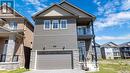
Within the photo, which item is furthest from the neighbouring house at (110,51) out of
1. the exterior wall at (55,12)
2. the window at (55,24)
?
the window at (55,24)

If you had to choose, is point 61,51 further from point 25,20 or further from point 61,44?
point 25,20

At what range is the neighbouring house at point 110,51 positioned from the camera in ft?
185

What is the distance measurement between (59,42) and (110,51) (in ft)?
140

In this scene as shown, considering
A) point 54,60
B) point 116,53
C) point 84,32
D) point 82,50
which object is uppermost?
point 84,32

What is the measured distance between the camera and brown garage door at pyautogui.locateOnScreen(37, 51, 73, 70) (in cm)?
1823

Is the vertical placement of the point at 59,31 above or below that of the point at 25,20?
below

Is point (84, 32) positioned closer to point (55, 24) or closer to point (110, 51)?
point (55, 24)

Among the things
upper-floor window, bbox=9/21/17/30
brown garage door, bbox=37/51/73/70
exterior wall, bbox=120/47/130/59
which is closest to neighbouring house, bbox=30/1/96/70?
brown garage door, bbox=37/51/73/70

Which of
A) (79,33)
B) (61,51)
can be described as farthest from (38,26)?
(79,33)

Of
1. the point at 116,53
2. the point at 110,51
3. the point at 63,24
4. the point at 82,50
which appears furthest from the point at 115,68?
the point at 116,53

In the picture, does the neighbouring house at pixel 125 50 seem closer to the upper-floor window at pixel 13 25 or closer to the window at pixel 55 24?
the window at pixel 55 24

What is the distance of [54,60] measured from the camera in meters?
18.5

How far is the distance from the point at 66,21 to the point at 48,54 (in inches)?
204

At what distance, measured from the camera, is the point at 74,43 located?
18.9m
